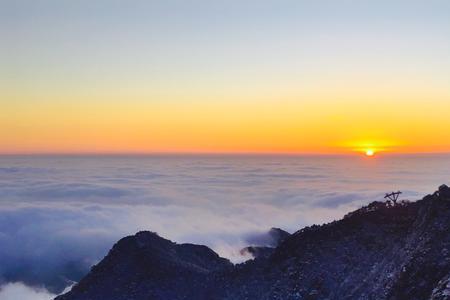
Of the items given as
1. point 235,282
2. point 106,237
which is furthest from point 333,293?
point 106,237

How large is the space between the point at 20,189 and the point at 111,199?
3738cm

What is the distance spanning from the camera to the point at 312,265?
25594 mm

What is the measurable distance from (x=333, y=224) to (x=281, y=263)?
146 inches

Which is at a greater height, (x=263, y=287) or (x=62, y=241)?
(x=263, y=287)

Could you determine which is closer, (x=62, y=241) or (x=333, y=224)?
(x=333, y=224)

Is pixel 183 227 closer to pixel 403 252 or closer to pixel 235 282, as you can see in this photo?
pixel 235 282

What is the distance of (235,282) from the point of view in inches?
1070

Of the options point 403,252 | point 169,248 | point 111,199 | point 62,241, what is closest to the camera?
point 403,252

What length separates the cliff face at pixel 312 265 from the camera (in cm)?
2170

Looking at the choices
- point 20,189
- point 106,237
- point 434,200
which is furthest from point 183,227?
point 20,189

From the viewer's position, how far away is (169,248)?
3391 cm

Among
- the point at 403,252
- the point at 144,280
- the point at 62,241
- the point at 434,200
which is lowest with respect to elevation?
the point at 62,241

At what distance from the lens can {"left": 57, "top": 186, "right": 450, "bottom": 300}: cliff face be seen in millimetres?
21703

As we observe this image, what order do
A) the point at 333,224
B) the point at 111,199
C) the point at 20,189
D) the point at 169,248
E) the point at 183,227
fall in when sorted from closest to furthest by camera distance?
1. the point at 333,224
2. the point at 169,248
3. the point at 183,227
4. the point at 111,199
5. the point at 20,189
